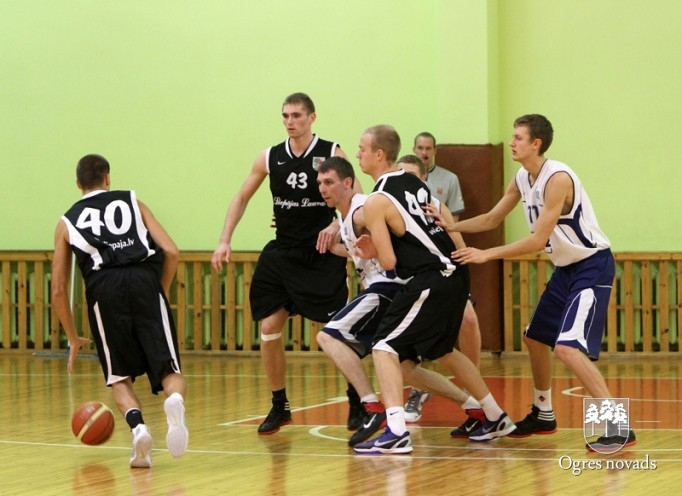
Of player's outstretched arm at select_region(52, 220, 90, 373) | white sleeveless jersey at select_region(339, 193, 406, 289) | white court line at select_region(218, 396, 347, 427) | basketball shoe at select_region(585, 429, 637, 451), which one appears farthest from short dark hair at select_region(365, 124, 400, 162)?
white court line at select_region(218, 396, 347, 427)

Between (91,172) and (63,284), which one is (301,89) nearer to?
(91,172)

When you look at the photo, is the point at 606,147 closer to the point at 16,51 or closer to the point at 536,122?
the point at 536,122

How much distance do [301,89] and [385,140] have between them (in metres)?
5.93

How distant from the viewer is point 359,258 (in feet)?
23.4

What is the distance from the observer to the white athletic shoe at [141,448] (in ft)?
20.8

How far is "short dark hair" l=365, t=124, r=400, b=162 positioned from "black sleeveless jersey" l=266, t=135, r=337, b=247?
95cm

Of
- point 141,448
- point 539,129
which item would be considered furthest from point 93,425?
point 539,129

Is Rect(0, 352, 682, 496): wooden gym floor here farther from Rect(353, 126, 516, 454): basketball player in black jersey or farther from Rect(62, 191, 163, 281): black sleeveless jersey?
Rect(62, 191, 163, 281): black sleeveless jersey

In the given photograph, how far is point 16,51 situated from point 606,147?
6308 millimetres

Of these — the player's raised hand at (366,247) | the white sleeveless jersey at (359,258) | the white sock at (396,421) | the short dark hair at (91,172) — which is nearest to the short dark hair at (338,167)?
the white sleeveless jersey at (359,258)

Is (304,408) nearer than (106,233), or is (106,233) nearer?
(106,233)

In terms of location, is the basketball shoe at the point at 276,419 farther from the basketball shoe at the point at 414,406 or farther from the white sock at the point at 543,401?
the white sock at the point at 543,401

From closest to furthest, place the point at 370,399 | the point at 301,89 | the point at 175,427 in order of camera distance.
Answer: the point at 175,427 < the point at 370,399 < the point at 301,89

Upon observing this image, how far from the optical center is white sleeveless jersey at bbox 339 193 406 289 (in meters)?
7.10
